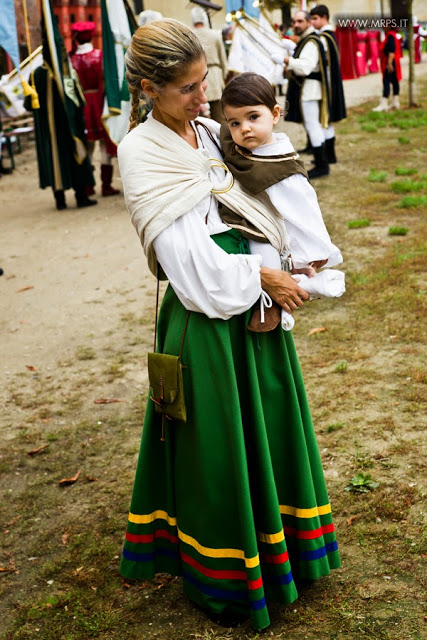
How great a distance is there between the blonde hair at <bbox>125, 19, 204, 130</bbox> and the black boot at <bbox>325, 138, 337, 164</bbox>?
28.0 ft

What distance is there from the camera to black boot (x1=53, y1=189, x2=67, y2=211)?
32.0 feet

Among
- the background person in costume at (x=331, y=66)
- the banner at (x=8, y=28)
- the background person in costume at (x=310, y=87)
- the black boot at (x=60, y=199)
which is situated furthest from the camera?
the black boot at (x=60, y=199)

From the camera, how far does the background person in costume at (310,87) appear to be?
363 inches

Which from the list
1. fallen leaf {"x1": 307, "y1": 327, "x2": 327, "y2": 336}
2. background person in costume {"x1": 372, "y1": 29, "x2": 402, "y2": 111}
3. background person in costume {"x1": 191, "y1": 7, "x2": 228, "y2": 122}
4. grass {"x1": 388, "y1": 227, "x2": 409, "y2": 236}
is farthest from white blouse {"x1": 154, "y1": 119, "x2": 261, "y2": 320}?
background person in costume {"x1": 372, "y1": 29, "x2": 402, "y2": 111}

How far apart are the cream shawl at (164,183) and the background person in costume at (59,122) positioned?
23.4 ft

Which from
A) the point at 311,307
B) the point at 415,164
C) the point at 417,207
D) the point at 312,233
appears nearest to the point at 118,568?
the point at 312,233

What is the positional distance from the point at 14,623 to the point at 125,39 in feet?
23.9

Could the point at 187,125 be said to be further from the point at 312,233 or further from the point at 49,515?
the point at 49,515

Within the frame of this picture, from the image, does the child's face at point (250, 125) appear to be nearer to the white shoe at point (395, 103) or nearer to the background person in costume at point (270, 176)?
the background person in costume at point (270, 176)

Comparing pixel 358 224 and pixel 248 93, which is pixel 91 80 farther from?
pixel 248 93

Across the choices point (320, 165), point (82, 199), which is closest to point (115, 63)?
point (82, 199)

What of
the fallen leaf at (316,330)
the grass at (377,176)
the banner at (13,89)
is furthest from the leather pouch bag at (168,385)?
the banner at (13,89)

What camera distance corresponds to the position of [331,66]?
962 centimetres

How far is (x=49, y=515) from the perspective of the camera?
141 inches
